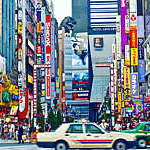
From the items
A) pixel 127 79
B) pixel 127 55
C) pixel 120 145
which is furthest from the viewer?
pixel 127 79

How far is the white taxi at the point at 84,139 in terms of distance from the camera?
Result: 66.3 feet

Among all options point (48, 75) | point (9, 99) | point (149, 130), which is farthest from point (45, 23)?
→ point (149, 130)

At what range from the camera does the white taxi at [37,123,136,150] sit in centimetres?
2022

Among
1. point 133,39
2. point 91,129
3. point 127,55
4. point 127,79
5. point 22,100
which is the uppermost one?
point 133,39

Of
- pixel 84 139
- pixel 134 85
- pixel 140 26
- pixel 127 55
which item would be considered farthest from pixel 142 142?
pixel 140 26

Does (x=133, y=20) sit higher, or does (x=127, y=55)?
(x=133, y=20)

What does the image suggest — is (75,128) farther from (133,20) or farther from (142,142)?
(133,20)

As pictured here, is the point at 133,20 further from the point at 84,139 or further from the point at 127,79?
the point at 84,139

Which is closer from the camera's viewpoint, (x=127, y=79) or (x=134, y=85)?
(x=134, y=85)

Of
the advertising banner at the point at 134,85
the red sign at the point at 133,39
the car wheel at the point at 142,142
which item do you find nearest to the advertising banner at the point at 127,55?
the red sign at the point at 133,39

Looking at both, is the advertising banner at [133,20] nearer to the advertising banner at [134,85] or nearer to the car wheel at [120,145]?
the advertising banner at [134,85]

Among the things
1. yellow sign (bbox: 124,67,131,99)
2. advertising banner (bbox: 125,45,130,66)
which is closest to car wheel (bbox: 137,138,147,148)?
yellow sign (bbox: 124,67,131,99)

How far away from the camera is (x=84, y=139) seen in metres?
20.4

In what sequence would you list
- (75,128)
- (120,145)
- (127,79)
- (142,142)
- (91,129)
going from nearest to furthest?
(120,145) → (91,129) → (75,128) → (142,142) → (127,79)
